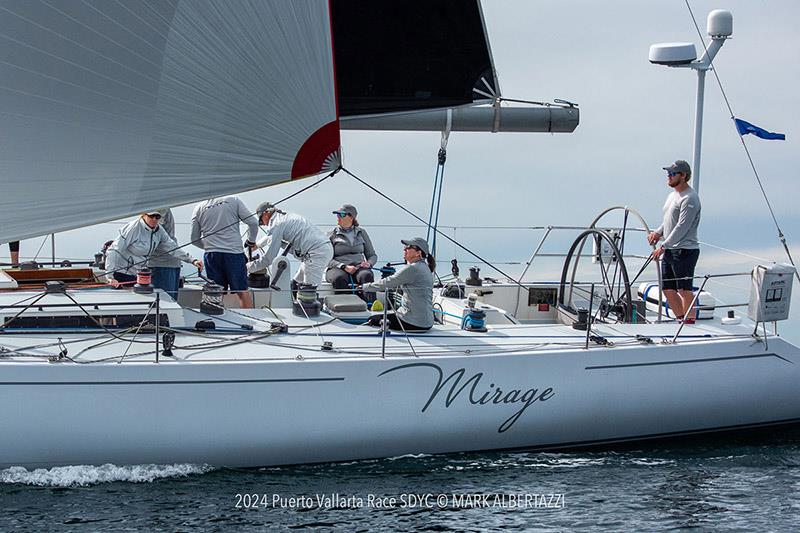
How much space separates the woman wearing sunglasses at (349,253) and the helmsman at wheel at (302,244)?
4.1 inches

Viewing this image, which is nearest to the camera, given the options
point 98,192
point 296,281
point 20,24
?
point 20,24

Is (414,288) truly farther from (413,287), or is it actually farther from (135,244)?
(135,244)

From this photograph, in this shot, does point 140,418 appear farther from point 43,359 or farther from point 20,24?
point 20,24

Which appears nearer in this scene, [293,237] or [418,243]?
[418,243]

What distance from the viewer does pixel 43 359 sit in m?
6.34

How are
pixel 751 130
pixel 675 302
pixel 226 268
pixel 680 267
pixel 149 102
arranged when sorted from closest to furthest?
pixel 149 102, pixel 680 267, pixel 675 302, pixel 226 268, pixel 751 130

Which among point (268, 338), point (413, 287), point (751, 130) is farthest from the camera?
point (751, 130)

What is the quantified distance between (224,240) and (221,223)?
5.9 inches

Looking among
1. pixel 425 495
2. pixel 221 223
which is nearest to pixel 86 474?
pixel 425 495

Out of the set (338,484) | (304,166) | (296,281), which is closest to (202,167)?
(304,166)

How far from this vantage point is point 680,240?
813cm

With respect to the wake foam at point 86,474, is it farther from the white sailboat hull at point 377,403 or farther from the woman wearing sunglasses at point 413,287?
the woman wearing sunglasses at point 413,287

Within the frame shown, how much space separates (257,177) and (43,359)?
77.0 inches

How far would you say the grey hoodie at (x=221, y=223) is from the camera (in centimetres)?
835
